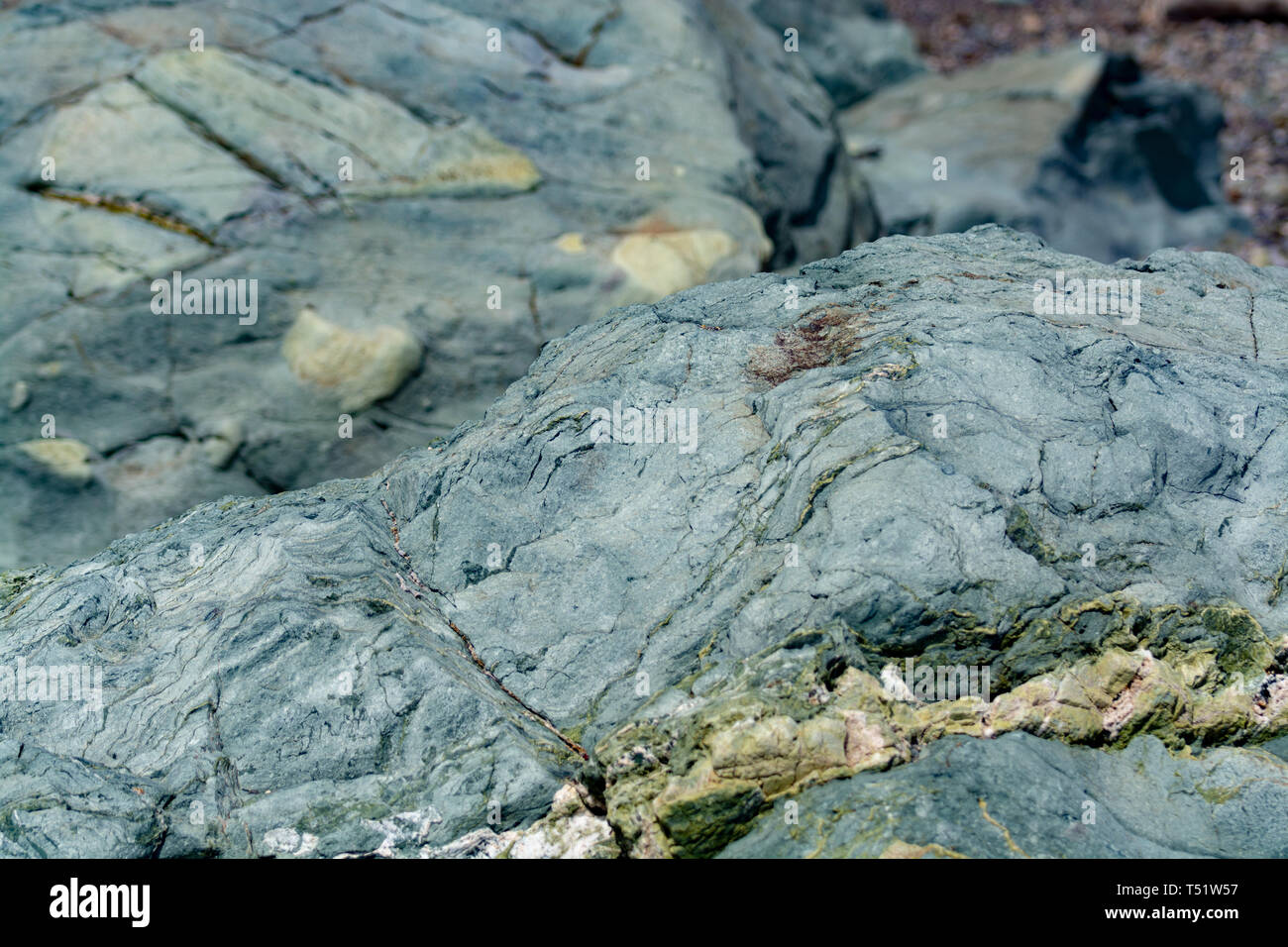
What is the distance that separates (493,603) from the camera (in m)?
4.65

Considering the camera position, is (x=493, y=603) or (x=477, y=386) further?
(x=477, y=386)

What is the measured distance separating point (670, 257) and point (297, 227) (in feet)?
9.93

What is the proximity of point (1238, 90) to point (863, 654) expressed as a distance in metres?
14.4

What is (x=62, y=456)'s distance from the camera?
783 centimetres
